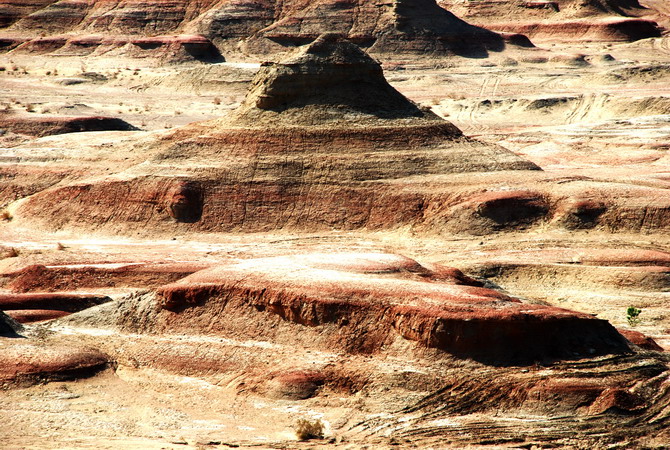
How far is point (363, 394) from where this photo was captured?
62.7 ft

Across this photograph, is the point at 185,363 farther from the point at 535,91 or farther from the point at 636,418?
the point at 535,91

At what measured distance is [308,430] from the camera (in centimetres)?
1827

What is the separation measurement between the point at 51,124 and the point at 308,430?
1189 inches

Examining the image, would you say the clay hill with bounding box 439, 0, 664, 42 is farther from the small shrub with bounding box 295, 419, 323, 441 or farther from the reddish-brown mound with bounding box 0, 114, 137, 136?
the small shrub with bounding box 295, 419, 323, 441

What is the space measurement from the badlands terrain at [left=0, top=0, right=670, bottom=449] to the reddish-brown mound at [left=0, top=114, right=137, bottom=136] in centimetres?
13

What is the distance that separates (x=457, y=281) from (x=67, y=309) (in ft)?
28.3

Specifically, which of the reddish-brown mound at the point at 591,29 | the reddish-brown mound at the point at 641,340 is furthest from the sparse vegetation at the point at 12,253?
the reddish-brown mound at the point at 591,29

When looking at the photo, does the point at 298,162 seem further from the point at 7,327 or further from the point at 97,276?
A: the point at 7,327

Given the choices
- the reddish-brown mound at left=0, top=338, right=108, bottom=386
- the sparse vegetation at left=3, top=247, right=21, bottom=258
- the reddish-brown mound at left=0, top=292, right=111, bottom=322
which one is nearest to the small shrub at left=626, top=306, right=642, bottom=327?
the reddish-brown mound at left=0, top=338, right=108, bottom=386

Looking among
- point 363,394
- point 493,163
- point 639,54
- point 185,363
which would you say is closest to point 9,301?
point 185,363

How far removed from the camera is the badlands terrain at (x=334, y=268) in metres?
18.7

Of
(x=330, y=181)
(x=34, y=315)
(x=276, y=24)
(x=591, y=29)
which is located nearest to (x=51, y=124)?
(x=330, y=181)

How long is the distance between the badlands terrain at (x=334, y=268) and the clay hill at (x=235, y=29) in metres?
11.6

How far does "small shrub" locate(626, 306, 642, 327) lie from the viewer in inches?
960
